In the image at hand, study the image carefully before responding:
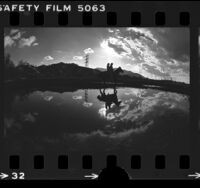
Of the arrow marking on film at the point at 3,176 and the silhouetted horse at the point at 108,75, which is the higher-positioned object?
the silhouetted horse at the point at 108,75

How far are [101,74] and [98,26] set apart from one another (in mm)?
455

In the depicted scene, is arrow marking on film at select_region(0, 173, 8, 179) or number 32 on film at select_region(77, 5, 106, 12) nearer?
arrow marking on film at select_region(0, 173, 8, 179)

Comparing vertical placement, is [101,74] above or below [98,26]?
below

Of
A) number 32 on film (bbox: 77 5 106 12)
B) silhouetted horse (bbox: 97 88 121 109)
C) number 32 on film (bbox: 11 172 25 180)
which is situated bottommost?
number 32 on film (bbox: 11 172 25 180)

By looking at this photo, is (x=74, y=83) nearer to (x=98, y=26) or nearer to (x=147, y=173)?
(x=98, y=26)

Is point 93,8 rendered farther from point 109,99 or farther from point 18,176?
point 18,176

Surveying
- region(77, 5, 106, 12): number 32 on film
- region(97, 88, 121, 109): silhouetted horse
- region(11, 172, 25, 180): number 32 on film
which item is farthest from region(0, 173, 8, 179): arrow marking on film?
region(77, 5, 106, 12): number 32 on film

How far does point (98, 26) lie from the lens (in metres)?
4.58

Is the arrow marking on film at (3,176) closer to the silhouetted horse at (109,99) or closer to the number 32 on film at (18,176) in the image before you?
the number 32 on film at (18,176)

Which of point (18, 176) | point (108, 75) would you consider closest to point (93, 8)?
point (108, 75)

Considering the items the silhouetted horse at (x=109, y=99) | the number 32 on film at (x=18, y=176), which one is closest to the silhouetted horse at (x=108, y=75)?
the silhouetted horse at (x=109, y=99)

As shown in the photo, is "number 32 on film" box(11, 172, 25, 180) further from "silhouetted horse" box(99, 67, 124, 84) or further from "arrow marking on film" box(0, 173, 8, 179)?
"silhouetted horse" box(99, 67, 124, 84)
